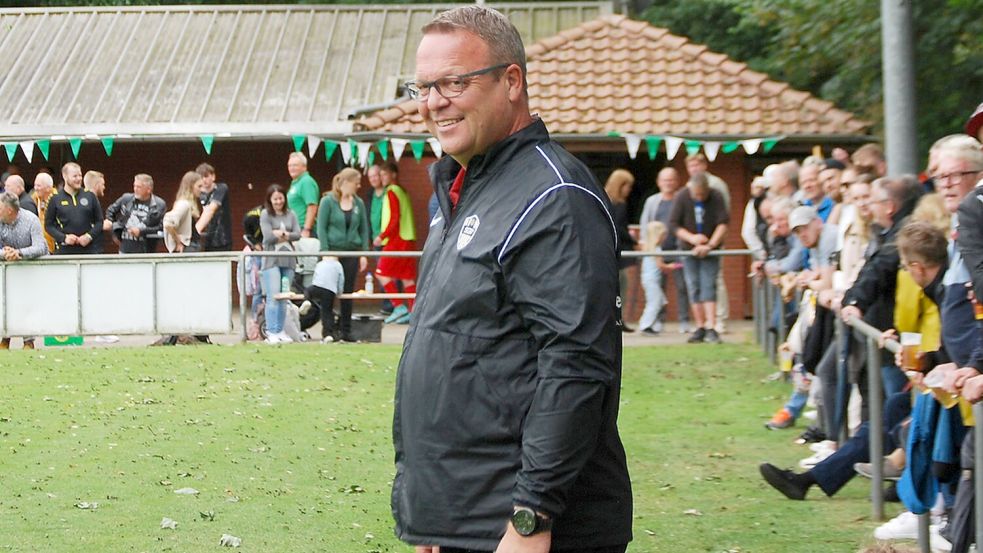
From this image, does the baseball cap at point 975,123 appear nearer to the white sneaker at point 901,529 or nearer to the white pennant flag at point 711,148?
Result: the white sneaker at point 901,529

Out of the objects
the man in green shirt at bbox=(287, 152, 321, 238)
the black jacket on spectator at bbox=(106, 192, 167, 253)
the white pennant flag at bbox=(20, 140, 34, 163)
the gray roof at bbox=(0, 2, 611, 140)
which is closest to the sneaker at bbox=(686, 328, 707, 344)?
the man in green shirt at bbox=(287, 152, 321, 238)

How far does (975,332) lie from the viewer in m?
6.42

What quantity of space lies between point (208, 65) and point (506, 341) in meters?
23.7

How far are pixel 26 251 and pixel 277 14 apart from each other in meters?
13.5

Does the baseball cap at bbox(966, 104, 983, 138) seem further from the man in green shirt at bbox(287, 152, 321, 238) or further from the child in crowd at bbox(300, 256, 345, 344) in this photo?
the man in green shirt at bbox(287, 152, 321, 238)

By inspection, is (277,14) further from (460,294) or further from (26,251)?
(460,294)

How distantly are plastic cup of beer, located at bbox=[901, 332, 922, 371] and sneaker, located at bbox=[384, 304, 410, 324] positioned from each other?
9669mm

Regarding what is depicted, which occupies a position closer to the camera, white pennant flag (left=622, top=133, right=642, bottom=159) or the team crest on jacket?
the team crest on jacket

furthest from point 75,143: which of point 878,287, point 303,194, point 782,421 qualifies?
point 878,287

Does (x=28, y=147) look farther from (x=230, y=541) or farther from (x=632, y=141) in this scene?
(x=230, y=541)

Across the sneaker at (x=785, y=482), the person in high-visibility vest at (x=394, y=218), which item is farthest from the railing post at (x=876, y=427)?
the person in high-visibility vest at (x=394, y=218)

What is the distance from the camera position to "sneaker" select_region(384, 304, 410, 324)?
16781 millimetres

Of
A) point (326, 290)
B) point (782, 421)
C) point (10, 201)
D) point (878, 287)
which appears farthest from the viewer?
point (326, 290)

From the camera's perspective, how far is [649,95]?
2125cm
